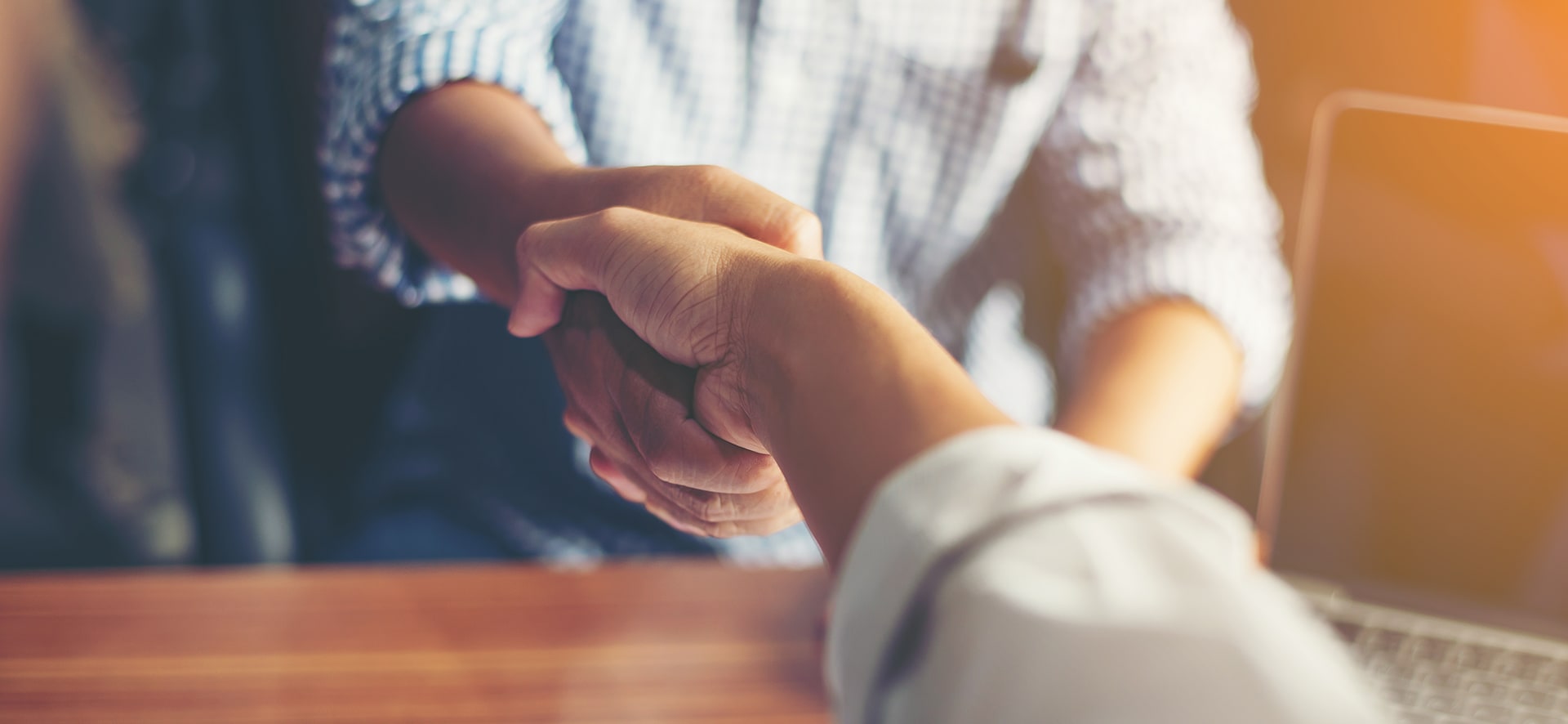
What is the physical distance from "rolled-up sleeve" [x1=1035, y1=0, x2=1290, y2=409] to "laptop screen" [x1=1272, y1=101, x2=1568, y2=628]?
69 mm

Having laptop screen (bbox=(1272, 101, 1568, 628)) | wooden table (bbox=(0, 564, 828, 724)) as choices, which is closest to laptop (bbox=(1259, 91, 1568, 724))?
laptop screen (bbox=(1272, 101, 1568, 628))

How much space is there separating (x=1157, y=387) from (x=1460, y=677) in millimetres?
144

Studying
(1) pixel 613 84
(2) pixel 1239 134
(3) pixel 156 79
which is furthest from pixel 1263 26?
(3) pixel 156 79

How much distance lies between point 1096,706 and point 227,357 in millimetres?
434

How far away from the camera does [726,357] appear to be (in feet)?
0.63

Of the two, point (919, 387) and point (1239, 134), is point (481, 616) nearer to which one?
point (919, 387)

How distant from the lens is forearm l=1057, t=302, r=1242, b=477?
395mm

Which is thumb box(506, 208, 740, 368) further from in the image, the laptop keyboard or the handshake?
the laptop keyboard

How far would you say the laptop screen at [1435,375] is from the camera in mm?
310

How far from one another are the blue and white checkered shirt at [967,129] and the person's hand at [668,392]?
0.60 feet

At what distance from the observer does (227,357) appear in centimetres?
43

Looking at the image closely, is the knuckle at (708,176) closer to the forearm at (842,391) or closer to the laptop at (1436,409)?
the forearm at (842,391)

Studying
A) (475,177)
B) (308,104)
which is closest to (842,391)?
(475,177)

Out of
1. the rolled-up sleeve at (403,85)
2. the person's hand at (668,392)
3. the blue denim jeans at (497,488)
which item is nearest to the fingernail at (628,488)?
the person's hand at (668,392)
